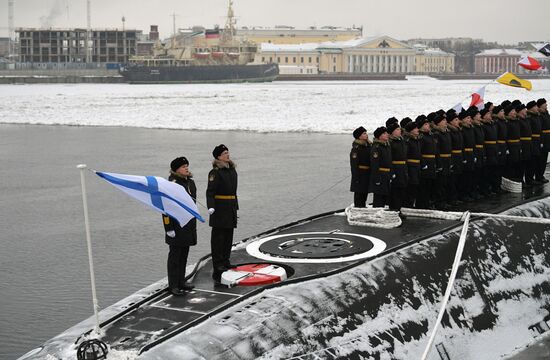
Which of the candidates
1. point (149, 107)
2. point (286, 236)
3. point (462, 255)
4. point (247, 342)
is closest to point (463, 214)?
point (462, 255)

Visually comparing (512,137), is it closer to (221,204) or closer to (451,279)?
(451,279)

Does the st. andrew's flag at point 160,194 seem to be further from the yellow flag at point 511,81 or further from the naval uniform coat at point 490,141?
the yellow flag at point 511,81

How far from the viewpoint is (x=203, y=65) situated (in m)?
120

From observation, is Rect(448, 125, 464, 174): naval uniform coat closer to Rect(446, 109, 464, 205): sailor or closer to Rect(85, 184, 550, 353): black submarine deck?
Rect(446, 109, 464, 205): sailor

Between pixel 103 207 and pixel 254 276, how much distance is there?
10061 millimetres

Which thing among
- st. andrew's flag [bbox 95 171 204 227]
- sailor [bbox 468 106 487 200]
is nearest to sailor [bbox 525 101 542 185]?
sailor [bbox 468 106 487 200]

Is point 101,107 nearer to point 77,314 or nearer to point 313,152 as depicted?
point 313,152

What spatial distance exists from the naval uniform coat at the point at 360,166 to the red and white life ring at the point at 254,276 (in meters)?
2.96

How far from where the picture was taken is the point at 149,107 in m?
52.9

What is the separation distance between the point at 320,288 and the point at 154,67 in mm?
111184

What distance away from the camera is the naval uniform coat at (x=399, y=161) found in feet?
36.8

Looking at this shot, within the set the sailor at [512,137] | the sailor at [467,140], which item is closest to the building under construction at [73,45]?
the sailor at [512,137]

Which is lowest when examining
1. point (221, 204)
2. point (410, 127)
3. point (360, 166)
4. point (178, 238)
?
point (178, 238)

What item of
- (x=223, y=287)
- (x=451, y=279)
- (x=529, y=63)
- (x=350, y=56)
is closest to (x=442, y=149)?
(x=451, y=279)
